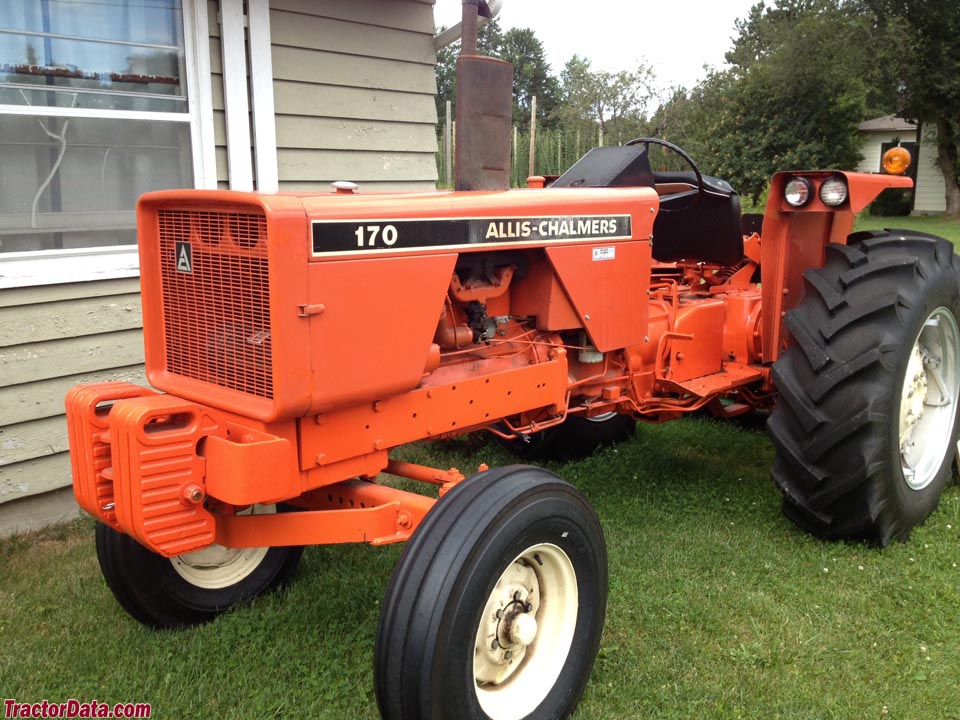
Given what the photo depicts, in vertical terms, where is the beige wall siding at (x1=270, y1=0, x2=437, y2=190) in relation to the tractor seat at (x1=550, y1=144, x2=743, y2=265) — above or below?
above

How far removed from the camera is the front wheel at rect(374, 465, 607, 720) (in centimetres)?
219

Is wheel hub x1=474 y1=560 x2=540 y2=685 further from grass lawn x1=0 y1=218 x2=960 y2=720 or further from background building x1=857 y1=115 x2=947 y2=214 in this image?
background building x1=857 y1=115 x2=947 y2=214

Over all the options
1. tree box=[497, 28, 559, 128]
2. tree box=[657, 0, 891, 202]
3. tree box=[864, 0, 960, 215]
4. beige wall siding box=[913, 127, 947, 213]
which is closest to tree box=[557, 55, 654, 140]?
tree box=[657, 0, 891, 202]

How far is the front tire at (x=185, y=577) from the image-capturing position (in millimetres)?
2984

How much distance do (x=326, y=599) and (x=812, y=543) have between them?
2130 mm

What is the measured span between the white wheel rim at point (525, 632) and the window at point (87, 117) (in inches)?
116

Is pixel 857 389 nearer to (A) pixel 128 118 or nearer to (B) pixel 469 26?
(B) pixel 469 26

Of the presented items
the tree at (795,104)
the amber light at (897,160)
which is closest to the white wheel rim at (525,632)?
the amber light at (897,160)

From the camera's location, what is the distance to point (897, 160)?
159 inches

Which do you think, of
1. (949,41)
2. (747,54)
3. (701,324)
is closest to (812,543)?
(701,324)

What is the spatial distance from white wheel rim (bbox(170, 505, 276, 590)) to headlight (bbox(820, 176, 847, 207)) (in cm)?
279

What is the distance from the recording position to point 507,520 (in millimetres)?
2373

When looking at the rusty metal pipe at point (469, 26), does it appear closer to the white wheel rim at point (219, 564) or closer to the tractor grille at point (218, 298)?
the tractor grille at point (218, 298)

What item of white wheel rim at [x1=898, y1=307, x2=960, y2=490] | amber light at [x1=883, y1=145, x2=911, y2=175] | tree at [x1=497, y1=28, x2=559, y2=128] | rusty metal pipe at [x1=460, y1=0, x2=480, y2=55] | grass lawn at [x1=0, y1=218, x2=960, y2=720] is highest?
tree at [x1=497, y1=28, x2=559, y2=128]
